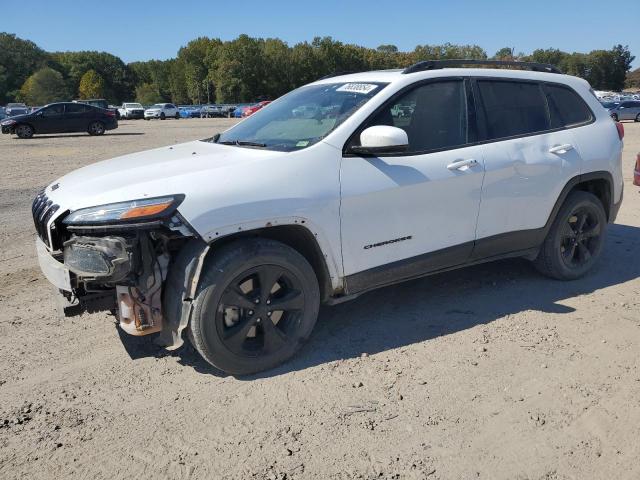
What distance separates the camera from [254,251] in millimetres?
3420

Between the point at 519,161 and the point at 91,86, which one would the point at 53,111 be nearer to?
the point at 519,161

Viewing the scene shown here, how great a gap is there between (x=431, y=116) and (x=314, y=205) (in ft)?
4.30

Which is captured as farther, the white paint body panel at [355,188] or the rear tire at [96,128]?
the rear tire at [96,128]

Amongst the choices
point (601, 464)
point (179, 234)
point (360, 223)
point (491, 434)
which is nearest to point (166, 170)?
point (179, 234)

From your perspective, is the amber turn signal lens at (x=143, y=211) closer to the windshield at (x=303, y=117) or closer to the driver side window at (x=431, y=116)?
the windshield at (x=303, y=117)

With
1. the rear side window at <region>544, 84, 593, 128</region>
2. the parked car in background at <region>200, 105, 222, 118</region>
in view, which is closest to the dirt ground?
the rear side window at <region>544, 84, 593, 128</region>

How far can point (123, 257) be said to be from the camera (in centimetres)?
318

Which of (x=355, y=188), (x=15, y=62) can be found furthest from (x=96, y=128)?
(x=15, y=62)

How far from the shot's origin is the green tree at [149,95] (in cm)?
9723

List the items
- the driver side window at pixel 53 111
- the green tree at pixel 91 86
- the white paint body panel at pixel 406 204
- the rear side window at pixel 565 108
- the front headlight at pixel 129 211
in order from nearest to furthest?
the front headlight at pixel 129 211 → the white paint body panel at pixel 406 204 → the rear side window at pixel 565 108 → the driver side window at pixel 53 111 → the green tree at pixel 91 86

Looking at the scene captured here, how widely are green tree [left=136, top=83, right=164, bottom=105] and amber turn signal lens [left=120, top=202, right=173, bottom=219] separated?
99.0m

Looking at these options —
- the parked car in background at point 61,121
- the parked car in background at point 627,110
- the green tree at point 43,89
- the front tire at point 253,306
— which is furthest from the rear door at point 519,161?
the green tree at point 43,89

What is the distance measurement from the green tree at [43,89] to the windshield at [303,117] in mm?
91919

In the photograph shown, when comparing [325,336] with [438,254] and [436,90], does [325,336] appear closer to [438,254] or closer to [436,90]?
[438,254]
